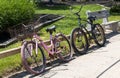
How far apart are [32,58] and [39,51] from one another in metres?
0.25

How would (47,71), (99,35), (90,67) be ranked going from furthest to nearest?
(99,35)
(90,67)
(47,71)

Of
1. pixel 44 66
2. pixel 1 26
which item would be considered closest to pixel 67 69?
pixel 44 66

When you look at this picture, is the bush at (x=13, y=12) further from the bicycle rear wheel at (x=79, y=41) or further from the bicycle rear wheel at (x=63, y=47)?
the bicycle rear wheel at (x=63, y=47)

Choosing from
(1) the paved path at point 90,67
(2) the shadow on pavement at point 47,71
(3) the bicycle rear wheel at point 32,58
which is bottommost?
(1) the paved path at point 90,67

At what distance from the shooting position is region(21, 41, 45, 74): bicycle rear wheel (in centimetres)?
808

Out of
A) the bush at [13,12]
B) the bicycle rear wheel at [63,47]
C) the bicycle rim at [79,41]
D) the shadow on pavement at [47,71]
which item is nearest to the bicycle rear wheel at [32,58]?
the shadow on pavement at [47,71]

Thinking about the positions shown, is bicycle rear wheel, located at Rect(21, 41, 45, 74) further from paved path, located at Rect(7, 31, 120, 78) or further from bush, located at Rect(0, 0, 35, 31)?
bush, located at Rect(0, 0, 35, 31)

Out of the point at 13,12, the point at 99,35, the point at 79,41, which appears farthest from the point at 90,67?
the point at 13,12

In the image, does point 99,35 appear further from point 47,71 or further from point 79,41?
point 47,71

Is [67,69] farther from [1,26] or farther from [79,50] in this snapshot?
[1,26]

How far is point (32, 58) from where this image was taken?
28.1 ft

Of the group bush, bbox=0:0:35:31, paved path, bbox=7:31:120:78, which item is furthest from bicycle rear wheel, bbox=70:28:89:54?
bush, bbox=0:0:35:31

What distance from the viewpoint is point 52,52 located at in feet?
30.0

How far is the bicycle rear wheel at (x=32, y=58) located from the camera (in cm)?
808
